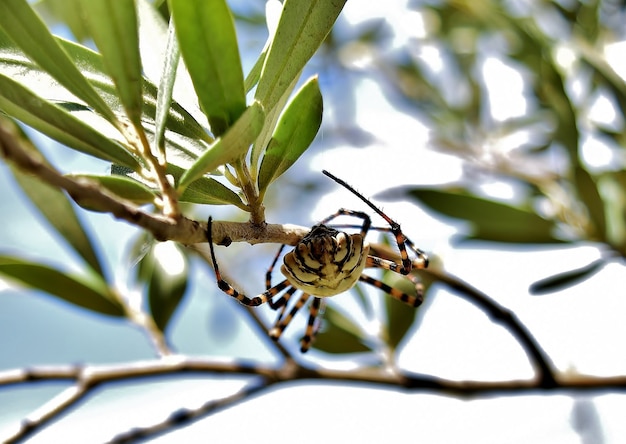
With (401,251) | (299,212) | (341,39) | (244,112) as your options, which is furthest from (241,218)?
(244,112)

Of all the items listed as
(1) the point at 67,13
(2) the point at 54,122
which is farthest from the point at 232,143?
(1) the point at 67,13

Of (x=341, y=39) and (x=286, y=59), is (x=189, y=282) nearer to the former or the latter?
(x=286, y=59)

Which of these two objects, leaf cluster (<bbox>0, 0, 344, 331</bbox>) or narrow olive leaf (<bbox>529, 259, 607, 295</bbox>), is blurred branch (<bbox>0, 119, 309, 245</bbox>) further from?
narrow olive leaf (<bbox>529, 259, 607, 295</bbox>)

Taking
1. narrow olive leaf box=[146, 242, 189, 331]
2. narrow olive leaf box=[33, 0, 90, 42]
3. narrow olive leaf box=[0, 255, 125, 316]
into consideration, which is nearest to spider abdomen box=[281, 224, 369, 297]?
narrow olive leaf box=[33, 0, 90, 42]

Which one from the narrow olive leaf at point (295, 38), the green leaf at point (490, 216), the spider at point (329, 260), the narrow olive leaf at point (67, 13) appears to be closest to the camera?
the narrow olive leaf at point (295, 38)

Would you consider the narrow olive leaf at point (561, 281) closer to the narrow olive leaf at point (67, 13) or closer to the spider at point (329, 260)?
the spider at point (329, 260)

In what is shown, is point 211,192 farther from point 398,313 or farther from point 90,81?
point 398,313

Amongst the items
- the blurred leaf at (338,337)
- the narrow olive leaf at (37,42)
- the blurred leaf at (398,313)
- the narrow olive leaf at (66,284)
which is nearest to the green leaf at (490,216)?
the blurred leaf at (398,313)
